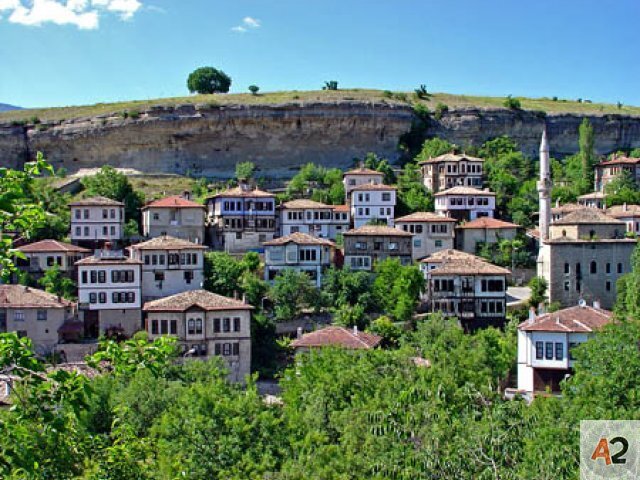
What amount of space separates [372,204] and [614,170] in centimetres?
1869

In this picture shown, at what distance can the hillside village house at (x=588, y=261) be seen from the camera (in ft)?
149

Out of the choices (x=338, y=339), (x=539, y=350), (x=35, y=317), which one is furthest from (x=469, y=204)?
(x=35, y=317)

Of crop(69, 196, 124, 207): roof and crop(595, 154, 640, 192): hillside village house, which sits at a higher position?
crop(595, 154, 640, 192): hillside village house

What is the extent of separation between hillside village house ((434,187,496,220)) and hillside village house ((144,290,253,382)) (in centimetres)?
2048

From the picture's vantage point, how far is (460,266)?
44656 mm

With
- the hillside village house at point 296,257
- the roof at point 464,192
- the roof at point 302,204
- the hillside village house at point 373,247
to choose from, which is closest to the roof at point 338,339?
the hillside village house at point 296,257

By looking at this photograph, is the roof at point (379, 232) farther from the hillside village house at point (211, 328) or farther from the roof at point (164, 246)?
the hillside village house at point (211, 328)

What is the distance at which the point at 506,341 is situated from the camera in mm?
39000

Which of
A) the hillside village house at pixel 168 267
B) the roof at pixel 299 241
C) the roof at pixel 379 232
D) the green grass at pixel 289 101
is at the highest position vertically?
the green grass at pixel 289 101

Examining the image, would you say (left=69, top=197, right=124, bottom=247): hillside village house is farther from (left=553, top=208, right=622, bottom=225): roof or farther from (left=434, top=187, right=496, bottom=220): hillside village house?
(left=553, top=208, right=622, bottom=225): roof

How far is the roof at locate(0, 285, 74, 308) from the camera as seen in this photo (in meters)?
39.4

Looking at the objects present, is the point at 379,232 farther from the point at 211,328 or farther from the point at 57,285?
the point at 57,285

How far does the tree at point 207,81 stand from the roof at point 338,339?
5881 cm

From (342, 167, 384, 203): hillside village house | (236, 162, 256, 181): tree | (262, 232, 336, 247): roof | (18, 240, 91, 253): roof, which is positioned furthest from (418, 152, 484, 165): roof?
(18, 240, 91, 253): roof
